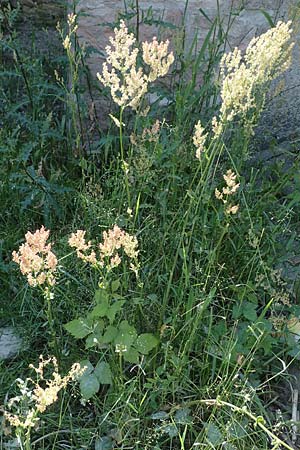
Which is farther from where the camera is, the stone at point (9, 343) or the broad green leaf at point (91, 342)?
the stone at point (9, 343)

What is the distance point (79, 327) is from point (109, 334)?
0.10 meters

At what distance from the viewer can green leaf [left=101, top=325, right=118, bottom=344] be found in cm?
194

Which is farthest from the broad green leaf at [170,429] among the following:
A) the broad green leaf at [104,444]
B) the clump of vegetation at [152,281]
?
the broad green leaf at [104,444]

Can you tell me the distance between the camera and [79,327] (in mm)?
1978

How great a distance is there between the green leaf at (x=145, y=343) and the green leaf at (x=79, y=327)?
15 centimetres

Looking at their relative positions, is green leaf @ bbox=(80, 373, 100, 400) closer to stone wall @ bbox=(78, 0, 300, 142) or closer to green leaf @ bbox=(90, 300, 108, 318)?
green leaf @ bbox=(90, 300, 108, 318)

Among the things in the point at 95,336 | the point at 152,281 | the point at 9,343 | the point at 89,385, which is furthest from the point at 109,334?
the point at 9,343

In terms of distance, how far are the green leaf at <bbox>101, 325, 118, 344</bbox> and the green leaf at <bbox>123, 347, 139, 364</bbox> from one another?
0.19 feet

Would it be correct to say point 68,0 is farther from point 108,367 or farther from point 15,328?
point 108,367

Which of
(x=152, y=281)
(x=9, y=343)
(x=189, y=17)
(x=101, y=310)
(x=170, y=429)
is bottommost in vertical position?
(x=9, y=343)

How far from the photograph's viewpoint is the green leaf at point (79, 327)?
1959mm

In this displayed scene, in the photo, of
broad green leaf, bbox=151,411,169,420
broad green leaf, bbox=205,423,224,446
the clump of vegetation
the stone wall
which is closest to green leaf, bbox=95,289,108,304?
the clump of vegetation

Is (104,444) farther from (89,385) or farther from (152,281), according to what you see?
(152,281)

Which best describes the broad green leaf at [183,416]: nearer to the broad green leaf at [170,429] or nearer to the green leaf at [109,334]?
the broad green leaf at [170,429]
